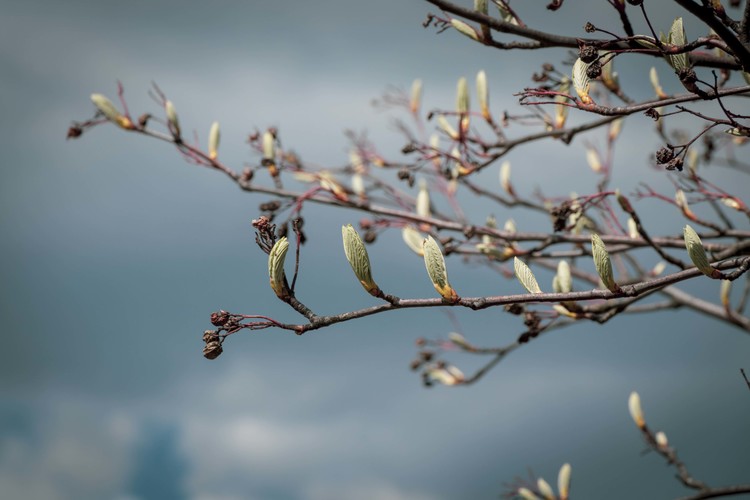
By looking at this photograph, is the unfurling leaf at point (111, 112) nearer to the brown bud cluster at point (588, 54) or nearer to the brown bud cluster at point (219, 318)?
the brown bud cluster at point (219, 318)

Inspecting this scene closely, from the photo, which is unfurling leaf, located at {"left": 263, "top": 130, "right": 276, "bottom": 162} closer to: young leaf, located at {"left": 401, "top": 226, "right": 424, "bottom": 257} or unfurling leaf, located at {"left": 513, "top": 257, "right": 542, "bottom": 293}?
young leaf, located at {"left": 401, "top": 226, "right": 424, "bottom": 257}

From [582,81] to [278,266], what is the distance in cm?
87

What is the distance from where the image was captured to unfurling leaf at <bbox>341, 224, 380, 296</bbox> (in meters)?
1.51

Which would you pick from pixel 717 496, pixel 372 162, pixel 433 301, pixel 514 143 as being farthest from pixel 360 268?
pixel 372 162

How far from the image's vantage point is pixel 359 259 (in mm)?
1544

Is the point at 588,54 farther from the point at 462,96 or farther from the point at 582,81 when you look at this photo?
the point at 462,96

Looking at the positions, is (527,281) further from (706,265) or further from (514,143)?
(514,143)

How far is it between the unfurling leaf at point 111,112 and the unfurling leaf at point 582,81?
196 centimetres

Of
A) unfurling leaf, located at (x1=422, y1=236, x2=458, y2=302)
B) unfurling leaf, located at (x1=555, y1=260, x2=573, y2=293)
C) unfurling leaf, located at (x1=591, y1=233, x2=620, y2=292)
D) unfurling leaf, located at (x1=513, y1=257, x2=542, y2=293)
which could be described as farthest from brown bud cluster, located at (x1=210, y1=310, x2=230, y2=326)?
unfurling leaf, located at (x1=555, y1=260, x2=573, y2=293)

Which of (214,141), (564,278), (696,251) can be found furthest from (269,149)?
(696,251)

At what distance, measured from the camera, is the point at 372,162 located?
3834 mm

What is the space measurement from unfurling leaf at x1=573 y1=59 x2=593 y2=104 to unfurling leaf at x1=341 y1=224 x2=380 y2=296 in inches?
26.2

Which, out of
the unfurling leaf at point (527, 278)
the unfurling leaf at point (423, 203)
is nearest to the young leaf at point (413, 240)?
the unfurling leaf at point (423, 203)

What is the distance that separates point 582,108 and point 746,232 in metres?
1.39
